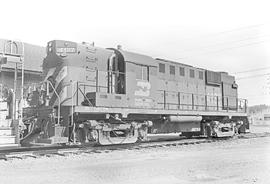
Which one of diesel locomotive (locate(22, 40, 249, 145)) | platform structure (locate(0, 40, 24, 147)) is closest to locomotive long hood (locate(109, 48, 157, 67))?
diesel locomotive (locate(22, 40, 249, 145))

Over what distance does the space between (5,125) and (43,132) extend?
7.90 feet

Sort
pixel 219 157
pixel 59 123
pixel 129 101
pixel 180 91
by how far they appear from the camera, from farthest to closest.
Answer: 1. pixel 180 91
2. pixel 129 101
3. pixel 59 123
4. pixel 219 157

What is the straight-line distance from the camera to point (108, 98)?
11.9 m

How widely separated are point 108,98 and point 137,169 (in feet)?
15.8

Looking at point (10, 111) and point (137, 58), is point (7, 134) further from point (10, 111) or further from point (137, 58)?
point (137, 58)

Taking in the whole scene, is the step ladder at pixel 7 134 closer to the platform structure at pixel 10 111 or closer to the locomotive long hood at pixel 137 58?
the platform structure at pixel 10 111

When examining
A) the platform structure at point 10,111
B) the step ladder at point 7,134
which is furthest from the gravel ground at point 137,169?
the platform structure at point 10,111

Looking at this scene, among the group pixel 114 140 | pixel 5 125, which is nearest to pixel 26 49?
pixel 114 140

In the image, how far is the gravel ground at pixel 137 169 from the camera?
6324mm

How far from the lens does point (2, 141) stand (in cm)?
802

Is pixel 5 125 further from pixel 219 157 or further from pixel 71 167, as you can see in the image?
pixel 219 157

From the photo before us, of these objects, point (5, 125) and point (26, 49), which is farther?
point (26, 49)

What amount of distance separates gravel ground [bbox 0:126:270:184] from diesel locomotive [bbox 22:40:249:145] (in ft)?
5.74

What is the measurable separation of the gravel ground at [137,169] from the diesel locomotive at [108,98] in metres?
1.75
